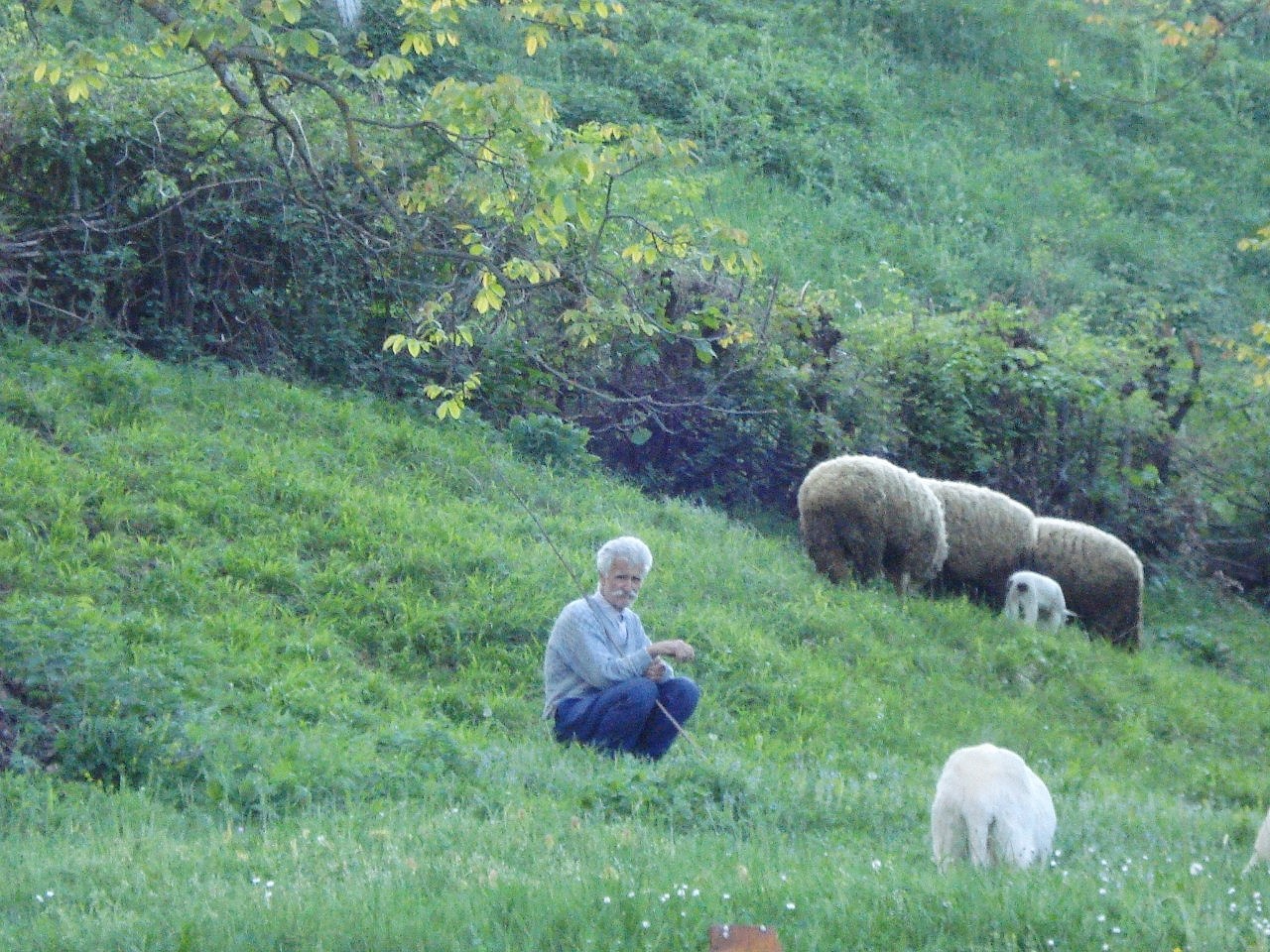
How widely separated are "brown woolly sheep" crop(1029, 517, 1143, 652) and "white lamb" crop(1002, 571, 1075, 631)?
87 centimetres

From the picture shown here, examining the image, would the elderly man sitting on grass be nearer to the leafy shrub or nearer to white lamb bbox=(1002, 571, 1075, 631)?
the leafy shrub

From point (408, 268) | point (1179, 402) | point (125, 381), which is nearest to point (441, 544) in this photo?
point (125, 381)

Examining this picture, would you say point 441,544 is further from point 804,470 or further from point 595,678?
point 804,470

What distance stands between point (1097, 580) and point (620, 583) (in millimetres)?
8728

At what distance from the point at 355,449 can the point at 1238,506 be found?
464 inches

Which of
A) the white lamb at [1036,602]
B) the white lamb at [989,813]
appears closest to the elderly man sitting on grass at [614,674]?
the white lamb at [989,813]

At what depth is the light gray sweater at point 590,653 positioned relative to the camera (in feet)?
26.0

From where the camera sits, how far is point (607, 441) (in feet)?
51.5

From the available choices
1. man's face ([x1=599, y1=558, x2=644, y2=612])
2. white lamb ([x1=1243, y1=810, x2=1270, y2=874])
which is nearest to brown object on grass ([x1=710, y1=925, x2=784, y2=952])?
white lamb ([x1=1243, y1=810, x2=1270, y2=874])

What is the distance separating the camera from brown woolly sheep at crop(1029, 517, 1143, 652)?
1527 centimetres

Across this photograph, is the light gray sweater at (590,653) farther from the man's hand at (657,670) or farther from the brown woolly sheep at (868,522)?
the brown woolly sheep at (868,522)

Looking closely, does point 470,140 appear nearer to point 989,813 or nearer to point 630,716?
point 630,716

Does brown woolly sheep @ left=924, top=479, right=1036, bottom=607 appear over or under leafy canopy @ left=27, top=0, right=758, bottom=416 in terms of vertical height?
under

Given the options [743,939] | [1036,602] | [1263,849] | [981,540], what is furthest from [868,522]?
[743,939]
